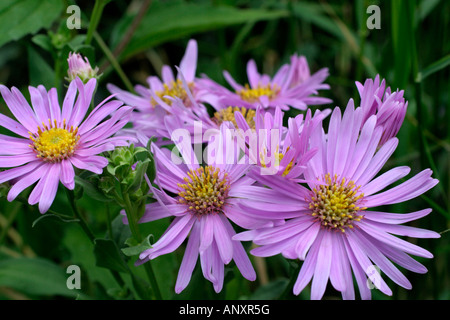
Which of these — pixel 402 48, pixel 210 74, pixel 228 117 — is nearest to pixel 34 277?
pixel 228 117

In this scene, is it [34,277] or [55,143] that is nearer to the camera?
[55,143]

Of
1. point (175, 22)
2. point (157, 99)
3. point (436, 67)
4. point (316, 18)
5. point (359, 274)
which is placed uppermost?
point (316, 18)

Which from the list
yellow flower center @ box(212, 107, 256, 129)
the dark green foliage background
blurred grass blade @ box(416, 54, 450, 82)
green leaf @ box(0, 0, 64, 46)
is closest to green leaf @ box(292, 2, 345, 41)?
the dark green foliage background

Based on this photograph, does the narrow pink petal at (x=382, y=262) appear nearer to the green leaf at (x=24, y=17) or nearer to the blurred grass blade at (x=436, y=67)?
the blurred grass blade at (x=436, y=67)

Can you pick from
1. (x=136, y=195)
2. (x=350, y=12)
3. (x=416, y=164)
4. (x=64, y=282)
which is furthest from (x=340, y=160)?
(x=350, y=12)

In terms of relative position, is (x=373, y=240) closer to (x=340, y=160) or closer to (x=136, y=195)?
(x=340, y=160)

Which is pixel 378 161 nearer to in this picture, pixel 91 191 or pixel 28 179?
pixel 91 191
